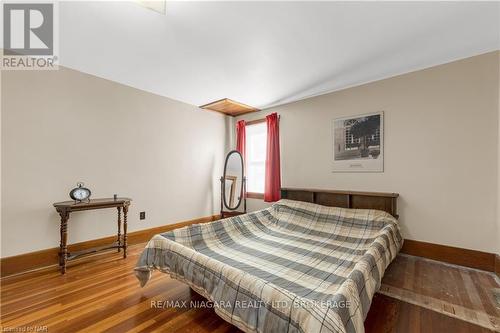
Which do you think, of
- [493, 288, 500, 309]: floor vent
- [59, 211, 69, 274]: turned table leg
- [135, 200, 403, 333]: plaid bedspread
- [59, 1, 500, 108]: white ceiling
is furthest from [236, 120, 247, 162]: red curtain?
[493, 288, 500, 309]: floor vent

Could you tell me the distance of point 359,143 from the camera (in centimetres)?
286

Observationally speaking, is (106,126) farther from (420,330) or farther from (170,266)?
(420,330)

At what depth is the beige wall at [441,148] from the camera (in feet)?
6.95

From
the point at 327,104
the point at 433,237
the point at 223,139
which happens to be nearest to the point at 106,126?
the point at 223,139

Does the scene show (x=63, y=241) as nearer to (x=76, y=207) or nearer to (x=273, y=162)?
(x=76, y=207)

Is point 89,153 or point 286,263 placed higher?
point 89,153

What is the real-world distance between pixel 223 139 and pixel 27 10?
3.03 meters

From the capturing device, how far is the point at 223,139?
4.34 metres

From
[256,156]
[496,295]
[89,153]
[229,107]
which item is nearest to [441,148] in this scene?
[496,295]

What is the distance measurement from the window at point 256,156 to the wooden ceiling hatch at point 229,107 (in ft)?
1.10

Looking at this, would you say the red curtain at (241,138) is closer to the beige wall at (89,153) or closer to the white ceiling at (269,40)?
the beige wall at (89,153)

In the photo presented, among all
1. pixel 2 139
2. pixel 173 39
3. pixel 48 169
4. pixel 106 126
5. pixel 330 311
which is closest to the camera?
pixel 330 311

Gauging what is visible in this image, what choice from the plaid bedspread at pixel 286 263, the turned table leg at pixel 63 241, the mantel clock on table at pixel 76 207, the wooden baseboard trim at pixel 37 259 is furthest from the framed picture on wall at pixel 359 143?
the turned table leg at pixel 63 241

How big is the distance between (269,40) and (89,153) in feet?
8.23
